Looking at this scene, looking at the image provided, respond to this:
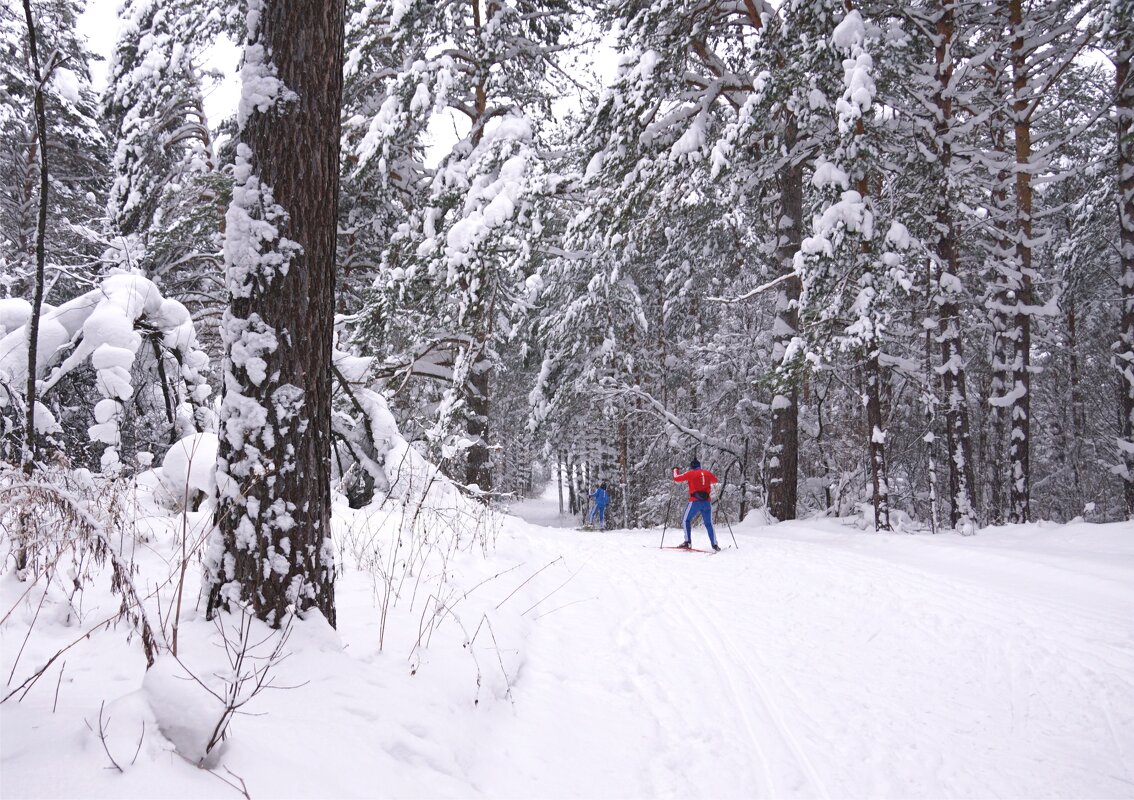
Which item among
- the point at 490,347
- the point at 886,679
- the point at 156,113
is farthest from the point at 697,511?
the point at 156,113

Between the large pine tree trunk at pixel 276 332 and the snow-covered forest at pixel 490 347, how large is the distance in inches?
0.6

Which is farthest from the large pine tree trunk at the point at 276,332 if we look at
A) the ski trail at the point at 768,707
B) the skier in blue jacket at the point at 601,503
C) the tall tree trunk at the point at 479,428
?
the skier in blue jacket at the point at 601,503

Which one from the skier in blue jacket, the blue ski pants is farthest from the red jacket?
the skier in blue jacket

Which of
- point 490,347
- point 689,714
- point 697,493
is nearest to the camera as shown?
point 689,714

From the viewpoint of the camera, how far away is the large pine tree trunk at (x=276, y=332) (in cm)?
265

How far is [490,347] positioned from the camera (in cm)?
1252

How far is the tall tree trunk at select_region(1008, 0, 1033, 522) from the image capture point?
10.3 meters

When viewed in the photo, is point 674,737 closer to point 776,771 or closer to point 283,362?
point 776,771

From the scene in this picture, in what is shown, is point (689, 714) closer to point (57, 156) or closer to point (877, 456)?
point (877, 456)

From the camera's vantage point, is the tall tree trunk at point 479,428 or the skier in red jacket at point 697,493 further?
the tall tree trunk at point 479,428

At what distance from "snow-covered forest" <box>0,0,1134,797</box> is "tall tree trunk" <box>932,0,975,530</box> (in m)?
0.09

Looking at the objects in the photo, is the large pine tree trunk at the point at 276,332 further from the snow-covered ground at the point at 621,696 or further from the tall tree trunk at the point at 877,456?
the tall tree trunk at the point at 877,456

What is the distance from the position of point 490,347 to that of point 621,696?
9670 millimetres

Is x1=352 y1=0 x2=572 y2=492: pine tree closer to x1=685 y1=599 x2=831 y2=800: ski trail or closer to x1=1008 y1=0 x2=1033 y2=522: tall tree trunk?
x1=685 y1=599 x2=831 y2=800: ski trail
